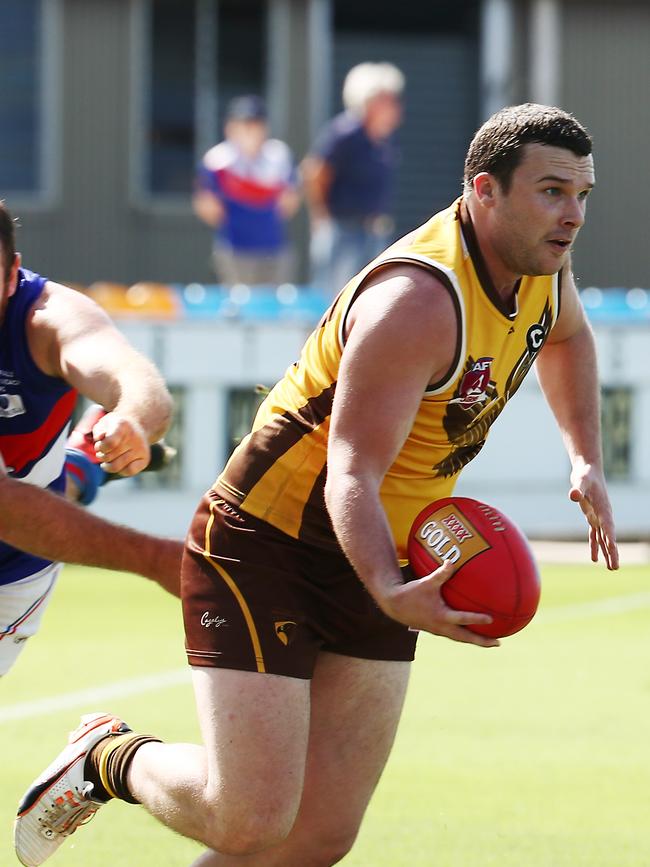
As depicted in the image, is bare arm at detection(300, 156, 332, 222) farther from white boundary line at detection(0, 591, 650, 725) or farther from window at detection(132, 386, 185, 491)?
white boundary line at detection(0, 591, 650, 725)

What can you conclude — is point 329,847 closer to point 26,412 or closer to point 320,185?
point 26,412

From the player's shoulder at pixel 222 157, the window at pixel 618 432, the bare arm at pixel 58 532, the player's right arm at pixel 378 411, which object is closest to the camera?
the player's right arm at pixel 378 411

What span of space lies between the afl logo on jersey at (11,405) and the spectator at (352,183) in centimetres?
846

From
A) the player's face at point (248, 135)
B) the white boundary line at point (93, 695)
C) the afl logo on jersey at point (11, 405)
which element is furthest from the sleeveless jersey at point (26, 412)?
the player's face at point (248, 135)

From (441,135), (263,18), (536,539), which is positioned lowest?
(536,539)

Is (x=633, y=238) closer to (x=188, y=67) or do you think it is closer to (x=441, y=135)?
(x=441, y=135)

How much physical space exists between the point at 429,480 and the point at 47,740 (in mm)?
3037

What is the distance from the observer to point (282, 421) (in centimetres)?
430

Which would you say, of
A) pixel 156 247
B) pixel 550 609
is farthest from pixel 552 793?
pixel 156 247

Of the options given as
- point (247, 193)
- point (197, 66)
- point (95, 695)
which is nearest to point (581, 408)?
point (95, 695)

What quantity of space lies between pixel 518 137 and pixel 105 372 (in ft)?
4.16

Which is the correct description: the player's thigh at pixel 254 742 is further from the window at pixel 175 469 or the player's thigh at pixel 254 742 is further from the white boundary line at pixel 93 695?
the window at pixel 175 469

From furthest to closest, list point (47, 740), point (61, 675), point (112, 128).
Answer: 1. point (112, 128)
2. point (61, 675)
3. point (47, 740)

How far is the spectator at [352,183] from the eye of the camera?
13109mm
